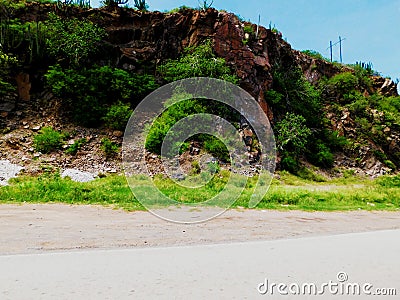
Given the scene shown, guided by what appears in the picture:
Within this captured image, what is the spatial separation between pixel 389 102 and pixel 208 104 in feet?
74.3

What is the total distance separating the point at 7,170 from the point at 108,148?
4.98 m

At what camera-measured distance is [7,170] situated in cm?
1497

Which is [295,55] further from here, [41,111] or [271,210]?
[271,210]

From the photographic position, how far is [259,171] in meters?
20.1

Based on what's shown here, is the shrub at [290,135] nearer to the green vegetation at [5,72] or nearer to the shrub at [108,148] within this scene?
the shrub at [108,148]

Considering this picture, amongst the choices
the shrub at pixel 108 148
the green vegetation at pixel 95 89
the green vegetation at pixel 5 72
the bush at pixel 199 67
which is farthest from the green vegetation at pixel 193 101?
the green vegetation at pixel 5 72

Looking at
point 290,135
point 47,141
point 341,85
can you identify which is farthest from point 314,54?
point 47,141

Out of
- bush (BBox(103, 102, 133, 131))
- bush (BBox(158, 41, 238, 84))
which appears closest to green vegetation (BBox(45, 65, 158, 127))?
bush (BBox(103, 102, 133, 131))

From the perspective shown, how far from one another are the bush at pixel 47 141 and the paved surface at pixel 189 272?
14060 millimetres

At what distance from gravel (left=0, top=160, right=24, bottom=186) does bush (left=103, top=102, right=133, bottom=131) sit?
19.1ft

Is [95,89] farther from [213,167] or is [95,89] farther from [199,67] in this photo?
[213,167]

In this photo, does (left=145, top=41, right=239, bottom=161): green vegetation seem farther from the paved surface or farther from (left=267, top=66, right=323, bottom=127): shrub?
the paved surface

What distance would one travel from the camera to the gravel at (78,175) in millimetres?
15268

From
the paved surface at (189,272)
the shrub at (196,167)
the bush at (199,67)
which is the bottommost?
the paved surface at (189,272)
